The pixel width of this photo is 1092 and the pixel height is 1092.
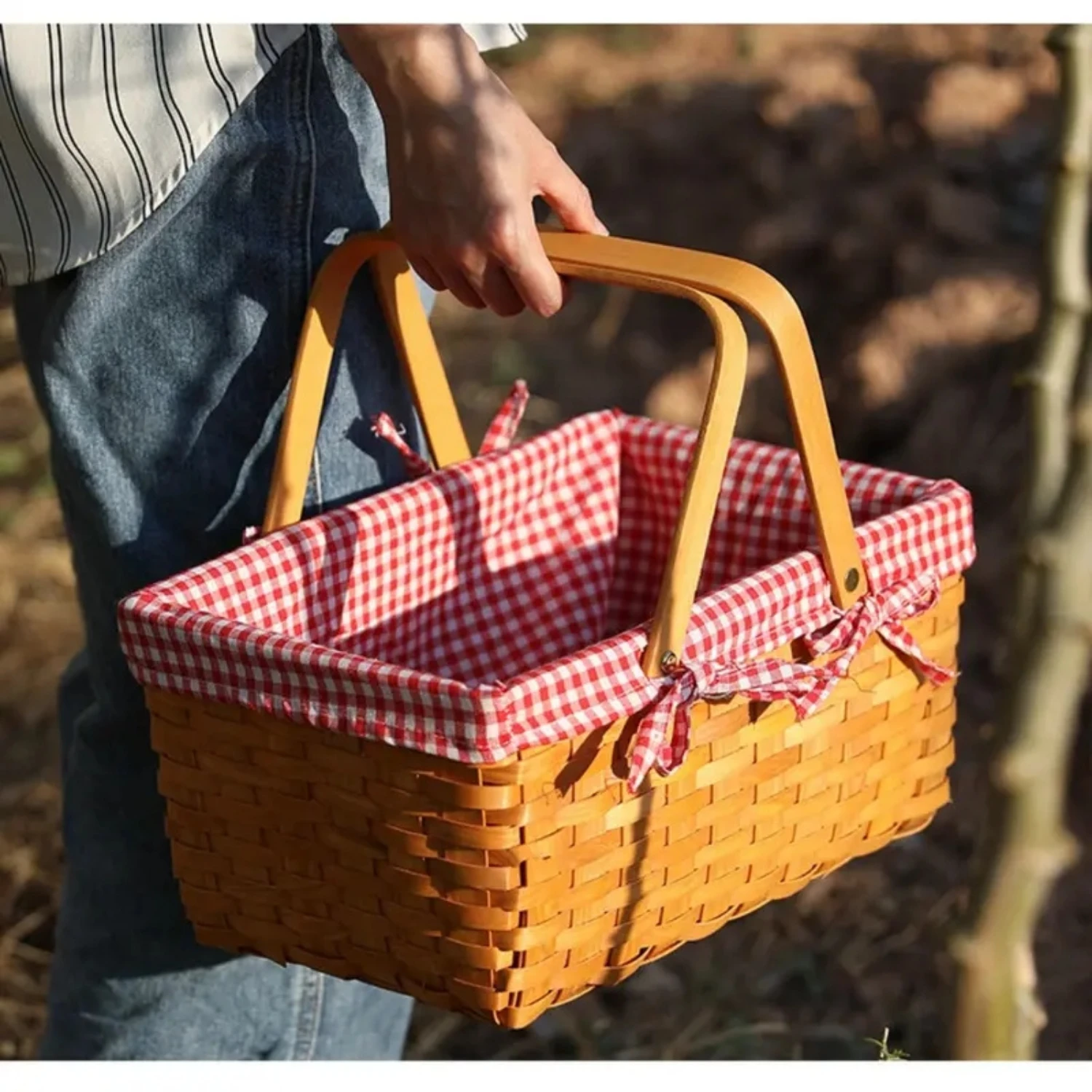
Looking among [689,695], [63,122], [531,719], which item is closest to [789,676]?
[689,695]

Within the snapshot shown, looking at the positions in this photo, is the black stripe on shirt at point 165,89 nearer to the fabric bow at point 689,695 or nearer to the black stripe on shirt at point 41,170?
the black stripe on shirt at point 41,170

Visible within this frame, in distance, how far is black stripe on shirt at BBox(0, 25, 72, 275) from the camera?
1.09 m

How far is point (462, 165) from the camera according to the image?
103 cm

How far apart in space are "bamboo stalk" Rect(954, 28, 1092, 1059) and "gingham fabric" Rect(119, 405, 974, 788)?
0.21 feet

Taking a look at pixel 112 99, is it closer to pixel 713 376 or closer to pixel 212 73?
pixel 212 73

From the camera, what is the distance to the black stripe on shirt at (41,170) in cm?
109

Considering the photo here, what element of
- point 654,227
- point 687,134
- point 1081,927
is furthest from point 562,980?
point 687,134

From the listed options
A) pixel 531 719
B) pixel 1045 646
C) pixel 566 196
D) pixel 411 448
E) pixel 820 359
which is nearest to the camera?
pixel 531 719

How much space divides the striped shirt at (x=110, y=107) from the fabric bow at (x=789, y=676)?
0.44 m

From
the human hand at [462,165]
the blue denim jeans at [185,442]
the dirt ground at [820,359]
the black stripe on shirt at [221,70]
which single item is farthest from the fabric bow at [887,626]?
the dirt ground at [820,359]

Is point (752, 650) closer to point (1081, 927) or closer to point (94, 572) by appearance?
point (94, 572)

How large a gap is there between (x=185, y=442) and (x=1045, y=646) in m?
0.58

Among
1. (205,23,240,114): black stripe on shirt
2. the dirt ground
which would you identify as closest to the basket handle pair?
(205,23,240,114): black stripe on shirt

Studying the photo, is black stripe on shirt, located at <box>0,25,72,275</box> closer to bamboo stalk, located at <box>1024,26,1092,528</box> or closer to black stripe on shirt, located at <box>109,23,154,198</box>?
black stripe on shirt, located at <box>109,23,154,198</box>
